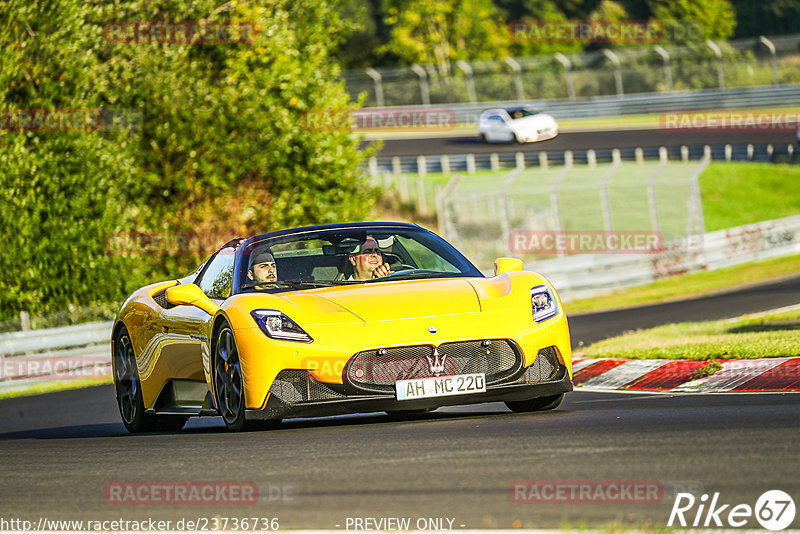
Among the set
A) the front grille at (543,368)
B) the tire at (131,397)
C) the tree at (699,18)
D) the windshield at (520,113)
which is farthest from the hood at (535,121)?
the front grille at (543,368)

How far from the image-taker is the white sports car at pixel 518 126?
48.4 m

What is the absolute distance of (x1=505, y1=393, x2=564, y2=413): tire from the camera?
27.8 feet

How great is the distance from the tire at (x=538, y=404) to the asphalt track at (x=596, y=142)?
35576 millimetres

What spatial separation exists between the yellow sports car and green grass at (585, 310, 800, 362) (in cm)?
279

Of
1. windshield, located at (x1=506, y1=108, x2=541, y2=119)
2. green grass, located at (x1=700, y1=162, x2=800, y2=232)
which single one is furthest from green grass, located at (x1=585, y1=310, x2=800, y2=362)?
windshield, located at (x1=506, y1=108, x2=541, y2=119)

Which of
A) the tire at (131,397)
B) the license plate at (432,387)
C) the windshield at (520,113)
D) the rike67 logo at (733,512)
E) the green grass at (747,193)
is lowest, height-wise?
the green grass at (747,193)

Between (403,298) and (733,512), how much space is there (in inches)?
145

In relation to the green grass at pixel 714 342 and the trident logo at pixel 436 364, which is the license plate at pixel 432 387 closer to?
the trident logo at pixel 436 364

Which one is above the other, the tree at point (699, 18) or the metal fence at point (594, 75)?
the metal fence at point (594, 75)

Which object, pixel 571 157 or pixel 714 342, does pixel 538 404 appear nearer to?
pixel 714 342

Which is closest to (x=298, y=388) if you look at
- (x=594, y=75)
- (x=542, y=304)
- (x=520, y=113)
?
(x=542, y=304)

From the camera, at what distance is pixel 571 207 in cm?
3931

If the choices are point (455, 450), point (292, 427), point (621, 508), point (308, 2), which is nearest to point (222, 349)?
point (292, 427)

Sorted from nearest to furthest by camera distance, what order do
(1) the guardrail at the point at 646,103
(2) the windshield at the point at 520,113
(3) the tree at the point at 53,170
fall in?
1. (3) the tree at the point at 53,170
2. (2) the windshield at the point at 520,113
3. (1) the guardrail at the point at 646,103
